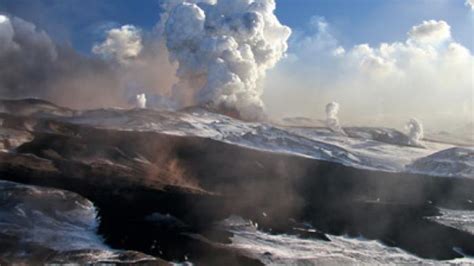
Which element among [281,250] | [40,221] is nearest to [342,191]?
[281,250]

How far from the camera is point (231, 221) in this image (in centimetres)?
6412

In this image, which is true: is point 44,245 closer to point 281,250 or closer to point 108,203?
point 108,203

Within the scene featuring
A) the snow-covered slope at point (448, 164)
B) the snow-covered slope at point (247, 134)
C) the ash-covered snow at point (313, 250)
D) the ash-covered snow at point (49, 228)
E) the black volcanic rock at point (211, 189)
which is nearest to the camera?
the ash-covered snow at point (49, 228)

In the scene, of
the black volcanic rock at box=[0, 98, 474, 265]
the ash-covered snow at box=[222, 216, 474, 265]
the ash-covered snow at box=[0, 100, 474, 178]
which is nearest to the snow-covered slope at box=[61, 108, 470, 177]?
the ash-covered snow at box=[0, 100, 474, 178]

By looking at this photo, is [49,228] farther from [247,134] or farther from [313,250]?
[247,134]

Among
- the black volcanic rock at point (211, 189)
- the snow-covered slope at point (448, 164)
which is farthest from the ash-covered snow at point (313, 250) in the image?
the snow-covered slope at point (448, 164)

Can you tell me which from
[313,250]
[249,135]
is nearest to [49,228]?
[313,250]

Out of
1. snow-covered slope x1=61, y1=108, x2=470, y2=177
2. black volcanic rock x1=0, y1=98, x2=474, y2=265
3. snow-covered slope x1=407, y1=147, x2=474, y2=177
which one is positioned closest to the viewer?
black volcanic rock x1=0, y1=98, x2=474, y2=265

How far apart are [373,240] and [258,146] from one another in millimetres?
60959

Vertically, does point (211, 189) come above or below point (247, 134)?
below

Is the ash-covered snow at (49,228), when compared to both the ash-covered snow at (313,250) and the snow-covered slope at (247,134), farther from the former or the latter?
the snow-covered slope at (247,134)

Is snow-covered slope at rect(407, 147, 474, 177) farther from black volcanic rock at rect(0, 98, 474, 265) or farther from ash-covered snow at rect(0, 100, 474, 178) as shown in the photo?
black volcanic rock at rect(0, 98, 474, 265)

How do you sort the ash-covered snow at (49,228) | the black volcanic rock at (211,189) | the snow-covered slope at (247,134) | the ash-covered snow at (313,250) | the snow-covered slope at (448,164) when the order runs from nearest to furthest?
1. the ash-covered snow at (49,228)
2. the ash-covered snow at (313,250)
3. the black volcanic rock at (211,189)
4. the snow-covered slope at (247,134)
5. the snow-covered slope at (448,164)

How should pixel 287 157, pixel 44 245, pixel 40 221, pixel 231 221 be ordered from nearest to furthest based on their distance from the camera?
pixel 44 245
pixel 40 221
pixel 231 221
pixel 287 157
